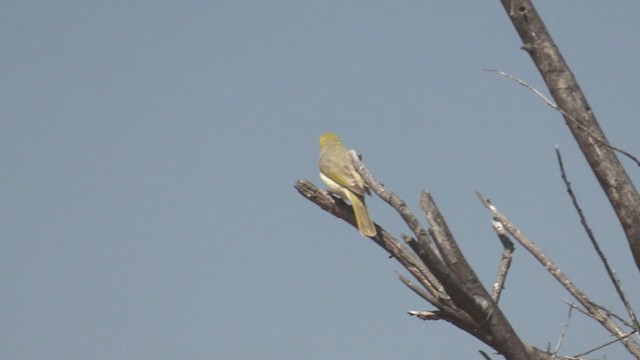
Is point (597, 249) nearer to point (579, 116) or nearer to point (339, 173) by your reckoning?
point (579, 116)

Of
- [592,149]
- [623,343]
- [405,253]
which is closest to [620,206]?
[592,149]

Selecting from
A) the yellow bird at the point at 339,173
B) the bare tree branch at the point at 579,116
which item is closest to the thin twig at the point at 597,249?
the bare tree branch at the point at 579,116

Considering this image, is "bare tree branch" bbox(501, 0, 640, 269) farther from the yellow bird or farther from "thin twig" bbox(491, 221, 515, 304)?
the yellow bird

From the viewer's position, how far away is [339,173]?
8742 mm

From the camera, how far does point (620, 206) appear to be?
2680 mm

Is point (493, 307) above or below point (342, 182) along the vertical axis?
below

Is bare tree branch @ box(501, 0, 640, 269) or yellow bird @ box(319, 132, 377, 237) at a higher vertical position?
yellow bird @ box(319, 132, 377, 237)

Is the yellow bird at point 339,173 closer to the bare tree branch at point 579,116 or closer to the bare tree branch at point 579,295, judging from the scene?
the bare tree branch at point 579,295

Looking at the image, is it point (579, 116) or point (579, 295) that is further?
point (579, 295)

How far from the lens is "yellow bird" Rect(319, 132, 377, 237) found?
7.87 meters

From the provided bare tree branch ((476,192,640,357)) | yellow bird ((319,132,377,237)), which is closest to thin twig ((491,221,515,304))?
bare tree branch ((476,192,640,357))

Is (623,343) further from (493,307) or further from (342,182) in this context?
(342,182)

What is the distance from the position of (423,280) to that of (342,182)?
4752mm

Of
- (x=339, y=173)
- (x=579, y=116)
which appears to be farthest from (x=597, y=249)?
(x=339, y=173)
